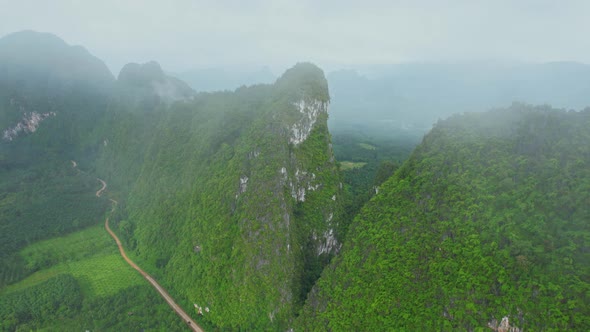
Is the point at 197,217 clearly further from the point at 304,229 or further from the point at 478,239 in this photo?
the point at 478,239

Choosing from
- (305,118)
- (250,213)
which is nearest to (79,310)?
(250,213)

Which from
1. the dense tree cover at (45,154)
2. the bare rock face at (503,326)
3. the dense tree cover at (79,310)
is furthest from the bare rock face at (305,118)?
the dense tree cover at (45,154)

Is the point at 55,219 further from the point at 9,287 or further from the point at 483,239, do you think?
the point at 483,239

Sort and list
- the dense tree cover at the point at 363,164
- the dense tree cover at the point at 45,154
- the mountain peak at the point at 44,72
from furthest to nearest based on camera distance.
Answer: the mountain peak at the point at 44,72, the dense tree cover at the point at 45,154, the dense tree cover at the point at 363,164

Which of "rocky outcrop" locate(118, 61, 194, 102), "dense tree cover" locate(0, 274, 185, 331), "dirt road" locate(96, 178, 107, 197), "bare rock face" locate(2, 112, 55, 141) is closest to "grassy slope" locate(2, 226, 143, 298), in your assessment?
"dense tree cover" locate(0, 274, 185, 331)

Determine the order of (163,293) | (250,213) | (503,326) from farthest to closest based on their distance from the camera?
(163,293)
(250,213)
(503,326)

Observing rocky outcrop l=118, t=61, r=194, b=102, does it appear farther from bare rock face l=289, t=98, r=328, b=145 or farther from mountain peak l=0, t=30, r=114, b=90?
bare rock face l=289, t=98, r=328, b=145

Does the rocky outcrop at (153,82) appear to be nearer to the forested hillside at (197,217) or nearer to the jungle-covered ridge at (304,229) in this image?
the forested hillside at (197,217)
